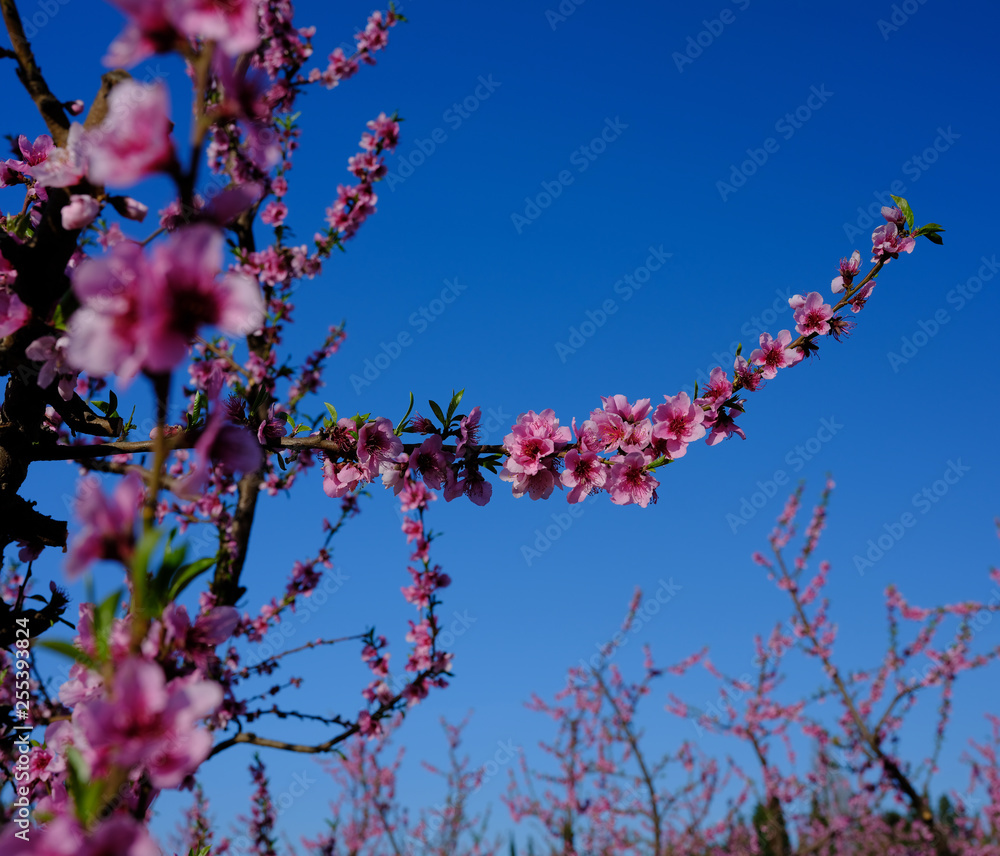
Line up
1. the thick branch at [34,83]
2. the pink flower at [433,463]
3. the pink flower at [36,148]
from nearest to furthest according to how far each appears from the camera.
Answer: the thick branch at [34,83]
the pink flower at [36,148]
the pink flower at [433,463]

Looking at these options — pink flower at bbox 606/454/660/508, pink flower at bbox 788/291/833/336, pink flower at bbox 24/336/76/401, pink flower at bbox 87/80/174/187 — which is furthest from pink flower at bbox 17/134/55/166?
pink flower at bbox 788/291/833/336

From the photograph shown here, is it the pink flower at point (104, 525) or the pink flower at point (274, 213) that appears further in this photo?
the pink flower at point (274, 213)

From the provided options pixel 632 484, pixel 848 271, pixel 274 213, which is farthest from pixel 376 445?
pixel 274 213

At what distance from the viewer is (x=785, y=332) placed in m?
2.78

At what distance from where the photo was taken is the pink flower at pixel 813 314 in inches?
111

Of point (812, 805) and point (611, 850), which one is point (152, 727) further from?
point (812, 805)

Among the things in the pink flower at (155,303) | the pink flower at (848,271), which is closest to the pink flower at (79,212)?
the pink flower at (155,303)

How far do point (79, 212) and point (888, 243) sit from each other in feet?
9.79

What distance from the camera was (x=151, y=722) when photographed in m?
0.80

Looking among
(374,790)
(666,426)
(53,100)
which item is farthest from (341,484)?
(374,790)

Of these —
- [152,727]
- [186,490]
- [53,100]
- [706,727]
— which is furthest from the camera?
[706,727]

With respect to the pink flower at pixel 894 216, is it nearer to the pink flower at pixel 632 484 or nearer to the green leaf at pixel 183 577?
the pink flower at pixel 632 484

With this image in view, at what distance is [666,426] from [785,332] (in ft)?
2.74

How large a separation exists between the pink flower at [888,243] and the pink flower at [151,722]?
120 inches
